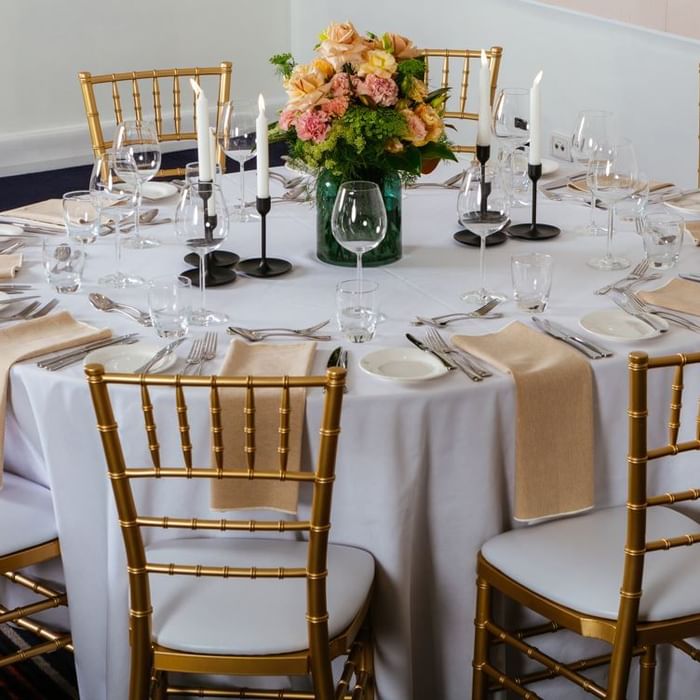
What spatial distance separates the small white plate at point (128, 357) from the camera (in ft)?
6.56

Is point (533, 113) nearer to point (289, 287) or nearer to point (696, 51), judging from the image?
point (289, 287)

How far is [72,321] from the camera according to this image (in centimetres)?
219

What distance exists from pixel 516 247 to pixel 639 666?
3.17 feet

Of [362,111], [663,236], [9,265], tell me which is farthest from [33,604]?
[663,236]

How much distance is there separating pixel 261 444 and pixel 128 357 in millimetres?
315

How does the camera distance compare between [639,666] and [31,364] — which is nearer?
[31,364]

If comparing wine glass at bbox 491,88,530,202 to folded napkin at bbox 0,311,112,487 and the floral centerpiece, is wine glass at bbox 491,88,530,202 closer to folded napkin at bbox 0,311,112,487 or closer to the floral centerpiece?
the floral centerpiece

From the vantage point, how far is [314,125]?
2.26 meters

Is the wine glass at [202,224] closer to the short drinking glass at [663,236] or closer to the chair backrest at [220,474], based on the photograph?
the chair backrest at [220,474]

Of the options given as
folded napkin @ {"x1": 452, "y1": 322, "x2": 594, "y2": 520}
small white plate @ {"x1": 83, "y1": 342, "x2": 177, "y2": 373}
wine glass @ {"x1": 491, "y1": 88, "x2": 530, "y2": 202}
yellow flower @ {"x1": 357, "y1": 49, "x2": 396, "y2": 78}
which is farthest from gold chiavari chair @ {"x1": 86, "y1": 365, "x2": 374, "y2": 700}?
wine glass @ {"x1": 491, "y1": 88, "x2": 530, "y2": 202}

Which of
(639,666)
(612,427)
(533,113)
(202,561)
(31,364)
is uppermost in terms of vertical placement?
(533,113)

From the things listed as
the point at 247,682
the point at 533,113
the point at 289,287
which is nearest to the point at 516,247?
the point at 533,113

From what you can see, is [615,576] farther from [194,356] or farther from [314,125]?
[314,125]

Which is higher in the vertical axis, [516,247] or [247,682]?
[516,247]
